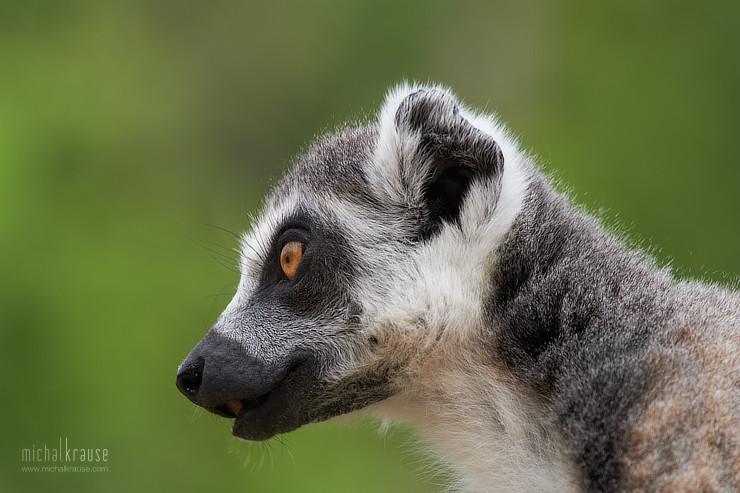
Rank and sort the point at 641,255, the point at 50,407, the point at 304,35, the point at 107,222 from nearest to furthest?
the point at 641,255
the point at 50,407
the point at 107,222
the point at 304,35

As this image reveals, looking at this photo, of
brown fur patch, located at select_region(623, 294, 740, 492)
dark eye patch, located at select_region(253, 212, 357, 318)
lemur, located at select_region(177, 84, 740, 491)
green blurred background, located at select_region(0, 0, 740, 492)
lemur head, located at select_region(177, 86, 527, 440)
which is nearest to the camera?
brown fur patch, located at select_region(623, 294, 740, 492)

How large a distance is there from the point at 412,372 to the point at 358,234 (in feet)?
2.15

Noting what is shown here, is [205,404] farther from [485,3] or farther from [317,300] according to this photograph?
[485,3]

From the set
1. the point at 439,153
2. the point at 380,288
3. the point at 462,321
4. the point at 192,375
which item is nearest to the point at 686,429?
the point at 462,321

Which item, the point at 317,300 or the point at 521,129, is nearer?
the point at 317,300

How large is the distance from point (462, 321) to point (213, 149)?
5.96m

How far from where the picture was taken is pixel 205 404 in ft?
10.5

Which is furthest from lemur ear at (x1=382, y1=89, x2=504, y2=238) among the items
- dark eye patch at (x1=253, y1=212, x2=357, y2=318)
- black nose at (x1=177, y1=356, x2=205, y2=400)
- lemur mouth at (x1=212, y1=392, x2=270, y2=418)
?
black nose at (x1=177, y1=356, x2=205, y2=400)

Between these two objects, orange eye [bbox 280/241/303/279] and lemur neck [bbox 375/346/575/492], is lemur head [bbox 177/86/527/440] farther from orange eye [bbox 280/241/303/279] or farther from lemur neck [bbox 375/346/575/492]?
lemur neck [bbox 375/346/575/492]

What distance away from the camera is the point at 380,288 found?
10.7ft

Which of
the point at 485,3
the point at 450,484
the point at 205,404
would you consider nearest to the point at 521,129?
the point at 485,3

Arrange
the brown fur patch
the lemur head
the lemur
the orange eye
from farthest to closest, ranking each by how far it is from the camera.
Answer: the orange eye
the lemur head
the lemur
the brown fur patch

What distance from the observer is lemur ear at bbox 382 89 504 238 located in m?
3.16

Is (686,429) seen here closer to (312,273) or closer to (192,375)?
(312,273)
